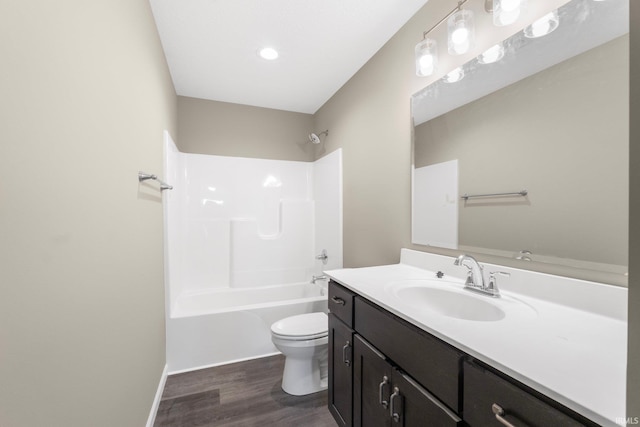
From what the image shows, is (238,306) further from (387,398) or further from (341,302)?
(387,398)

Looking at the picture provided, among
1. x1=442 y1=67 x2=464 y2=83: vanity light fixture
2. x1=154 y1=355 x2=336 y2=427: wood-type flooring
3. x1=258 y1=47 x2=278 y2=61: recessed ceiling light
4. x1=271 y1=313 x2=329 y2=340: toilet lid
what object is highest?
x1=258 y1=47 x2=278 y2=61: recessed ceiling light

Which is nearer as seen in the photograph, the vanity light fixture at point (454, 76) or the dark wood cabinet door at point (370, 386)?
the dark wood cabinet door at point (370, 386)

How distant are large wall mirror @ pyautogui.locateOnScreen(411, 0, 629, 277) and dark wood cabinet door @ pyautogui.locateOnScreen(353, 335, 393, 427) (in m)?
0.73

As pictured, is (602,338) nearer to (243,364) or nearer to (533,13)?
(533,13)

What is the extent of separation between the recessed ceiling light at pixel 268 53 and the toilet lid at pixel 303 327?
6.75 feet

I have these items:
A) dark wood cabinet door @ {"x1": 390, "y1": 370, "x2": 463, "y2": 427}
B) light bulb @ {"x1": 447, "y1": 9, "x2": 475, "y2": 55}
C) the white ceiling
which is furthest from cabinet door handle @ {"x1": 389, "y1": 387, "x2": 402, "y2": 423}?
the white ceiling

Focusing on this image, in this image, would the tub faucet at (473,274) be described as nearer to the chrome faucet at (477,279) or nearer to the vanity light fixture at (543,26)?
the chrome faucet at (477,279)

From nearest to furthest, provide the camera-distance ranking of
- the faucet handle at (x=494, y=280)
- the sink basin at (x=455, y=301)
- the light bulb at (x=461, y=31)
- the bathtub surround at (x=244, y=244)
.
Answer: the sink basin at (x=455, y=301) < the faucet handle at (x=494, y=280) < the light bulb at (x=461, y=31) < the bathtub surround at (x=244, y=244)

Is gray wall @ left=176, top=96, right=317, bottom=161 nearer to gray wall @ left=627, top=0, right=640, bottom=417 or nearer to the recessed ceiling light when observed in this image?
the recessed ceiling light

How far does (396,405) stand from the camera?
979mm

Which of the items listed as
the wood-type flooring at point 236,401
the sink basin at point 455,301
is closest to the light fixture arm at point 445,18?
the sink basin at point 455,301

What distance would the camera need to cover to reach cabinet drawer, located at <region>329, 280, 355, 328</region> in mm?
1338

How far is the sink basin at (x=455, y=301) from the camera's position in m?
1.01

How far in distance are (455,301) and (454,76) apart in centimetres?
116
